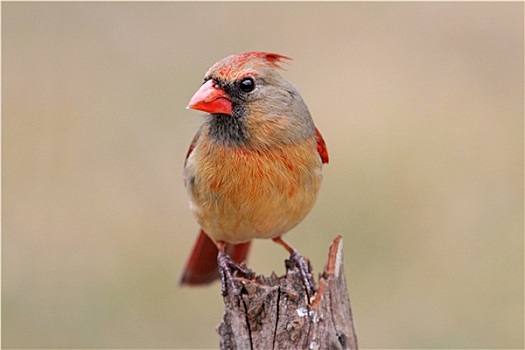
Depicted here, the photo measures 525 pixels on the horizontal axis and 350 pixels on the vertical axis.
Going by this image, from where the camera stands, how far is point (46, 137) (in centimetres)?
642

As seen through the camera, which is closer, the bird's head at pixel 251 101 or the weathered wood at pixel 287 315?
the weathered wood at pixel 287 315

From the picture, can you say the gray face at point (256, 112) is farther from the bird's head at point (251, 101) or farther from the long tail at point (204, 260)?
the long tail at point (204, 260)

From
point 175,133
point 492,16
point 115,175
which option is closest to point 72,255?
point 115,175

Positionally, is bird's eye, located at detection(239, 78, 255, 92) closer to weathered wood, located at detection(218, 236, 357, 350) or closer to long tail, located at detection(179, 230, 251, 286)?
weathered wood, located at detection(218, 236, 357, 350)

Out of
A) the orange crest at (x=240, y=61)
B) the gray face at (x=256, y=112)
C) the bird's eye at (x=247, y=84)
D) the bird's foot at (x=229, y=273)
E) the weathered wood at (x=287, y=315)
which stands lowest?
the weathered wood at (x=287, y=315)

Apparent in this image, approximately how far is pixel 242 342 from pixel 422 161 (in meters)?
3.08

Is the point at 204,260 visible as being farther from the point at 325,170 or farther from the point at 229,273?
the point at 325,170

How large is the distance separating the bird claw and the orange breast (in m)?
0.15

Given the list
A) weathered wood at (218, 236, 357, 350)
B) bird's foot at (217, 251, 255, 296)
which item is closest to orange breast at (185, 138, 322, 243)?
bird's foot at (217, 251, 255, 296)

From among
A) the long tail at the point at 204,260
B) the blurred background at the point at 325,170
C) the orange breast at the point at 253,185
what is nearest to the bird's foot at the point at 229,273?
the orange breast at the point at 253,185

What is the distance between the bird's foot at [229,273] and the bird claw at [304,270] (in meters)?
0.19

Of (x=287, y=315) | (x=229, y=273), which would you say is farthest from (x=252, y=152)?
(x=287, y=315)

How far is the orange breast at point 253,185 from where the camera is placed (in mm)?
3707

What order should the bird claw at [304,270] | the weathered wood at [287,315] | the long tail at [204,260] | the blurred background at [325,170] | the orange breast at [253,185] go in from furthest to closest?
the blurred background at [325,170] → the long tail at [204,260] → the orange breast at [253,185] → the bird claw at [304,270] → the weathered wood at [287,315]
